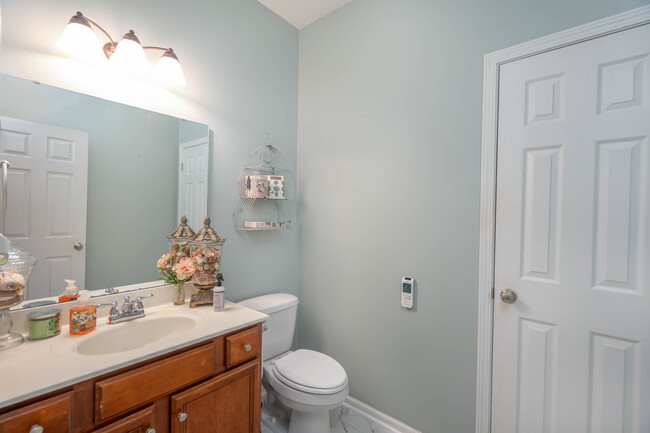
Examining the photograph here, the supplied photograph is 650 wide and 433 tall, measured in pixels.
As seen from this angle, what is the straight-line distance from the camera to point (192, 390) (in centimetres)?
116

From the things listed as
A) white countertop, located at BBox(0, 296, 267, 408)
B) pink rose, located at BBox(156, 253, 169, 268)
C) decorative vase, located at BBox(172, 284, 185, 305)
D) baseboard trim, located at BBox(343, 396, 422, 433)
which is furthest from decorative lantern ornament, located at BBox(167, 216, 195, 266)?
baseboard trim, located at BBox(343, 396, 422, 433)

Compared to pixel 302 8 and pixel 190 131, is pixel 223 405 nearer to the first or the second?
pixel 190 131

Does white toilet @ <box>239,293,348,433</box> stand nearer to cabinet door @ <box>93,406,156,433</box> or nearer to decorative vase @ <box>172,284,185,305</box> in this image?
decorative vase @ <box>172,284,185,305</box>

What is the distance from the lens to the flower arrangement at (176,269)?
1.48m

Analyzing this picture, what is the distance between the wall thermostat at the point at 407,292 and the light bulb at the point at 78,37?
6.42 ft

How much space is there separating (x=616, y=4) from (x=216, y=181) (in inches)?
82.7

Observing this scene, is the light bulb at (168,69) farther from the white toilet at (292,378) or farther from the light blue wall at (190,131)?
the white toilet at (292,378)

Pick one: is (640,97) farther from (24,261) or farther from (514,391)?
(24,261)

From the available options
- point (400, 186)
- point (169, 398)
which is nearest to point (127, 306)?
point (169, 398)

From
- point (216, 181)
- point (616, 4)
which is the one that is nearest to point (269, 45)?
point (216, 181)

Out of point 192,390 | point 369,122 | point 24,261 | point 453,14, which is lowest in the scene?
point 192,390

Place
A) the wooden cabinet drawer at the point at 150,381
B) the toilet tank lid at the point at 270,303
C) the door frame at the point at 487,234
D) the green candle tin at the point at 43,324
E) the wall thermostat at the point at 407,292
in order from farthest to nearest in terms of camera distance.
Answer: the toilet tank lid at the point at 270,303
the wall thermostat at the point at 407,292
the door frame at the point at 487,234
the green candle tin at the point at 43,324
the wooden cabinet drawer at the point at 150,381

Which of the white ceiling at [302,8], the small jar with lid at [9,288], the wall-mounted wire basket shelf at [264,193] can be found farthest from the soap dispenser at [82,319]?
the white ceiling at [302,8]

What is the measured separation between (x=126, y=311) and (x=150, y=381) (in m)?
0.46
